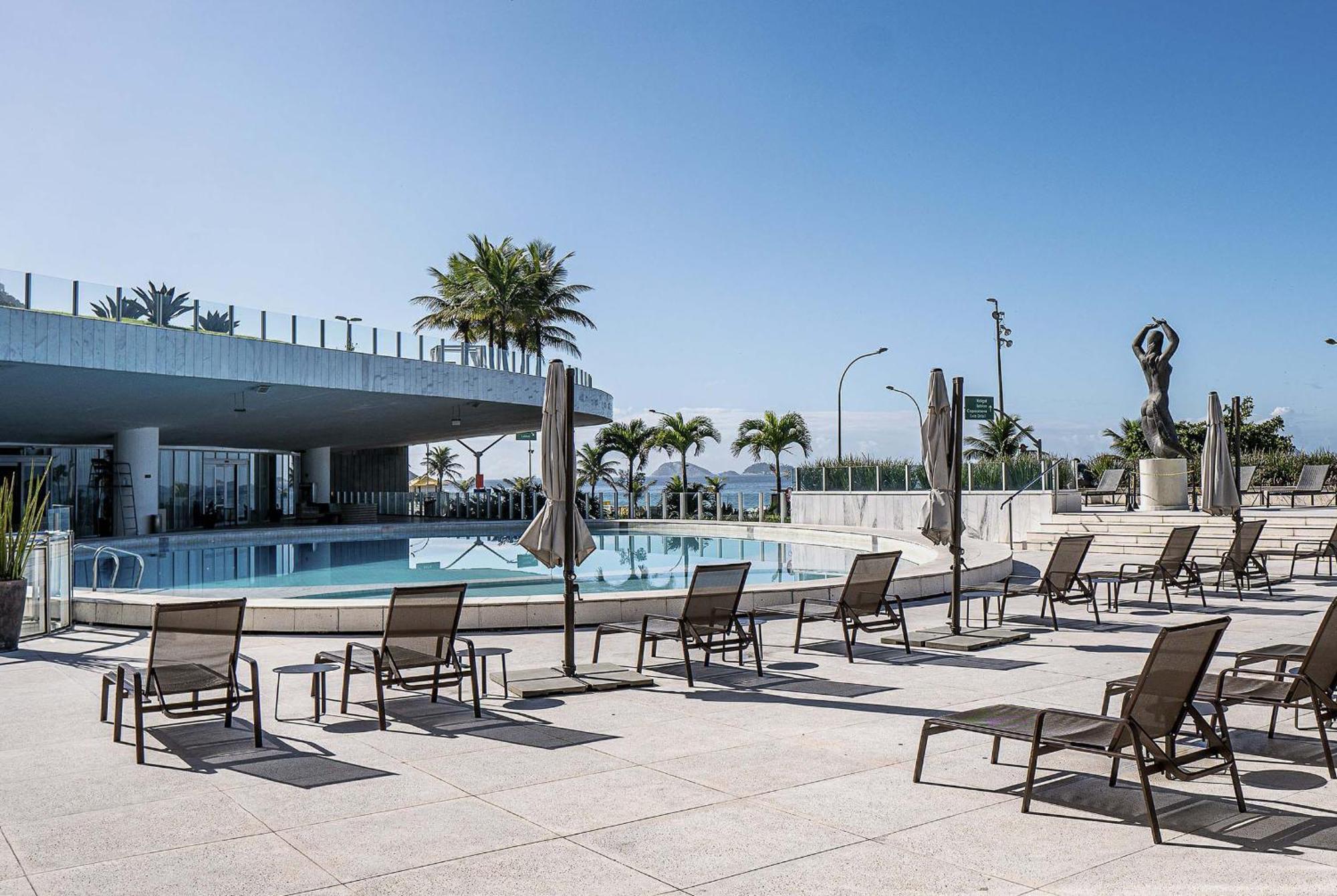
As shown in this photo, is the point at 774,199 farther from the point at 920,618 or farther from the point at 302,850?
the point at 302,850

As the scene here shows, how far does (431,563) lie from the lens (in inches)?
902

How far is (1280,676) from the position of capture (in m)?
6.29

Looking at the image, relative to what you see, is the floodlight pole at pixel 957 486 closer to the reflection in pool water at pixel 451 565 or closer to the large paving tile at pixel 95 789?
the reflection in pool water at pixel 451 565

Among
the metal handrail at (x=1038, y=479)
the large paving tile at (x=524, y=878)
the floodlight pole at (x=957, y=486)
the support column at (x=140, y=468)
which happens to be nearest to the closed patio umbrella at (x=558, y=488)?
the floodlight pole at (x=957, y=486)

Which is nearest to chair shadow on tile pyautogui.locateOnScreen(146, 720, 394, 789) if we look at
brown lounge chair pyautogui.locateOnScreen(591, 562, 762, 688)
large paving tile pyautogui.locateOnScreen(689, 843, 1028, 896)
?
large paving tile pyautogui.locateOnScreen(689, 843, 1028, 896)

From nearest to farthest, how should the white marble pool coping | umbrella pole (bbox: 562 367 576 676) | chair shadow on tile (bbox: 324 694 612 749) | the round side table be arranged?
chair shadow on tile (bbox: 324 694 612 749), the round side table, umbrella pole (bbox: 562 367 576 676), the white marble pool coping

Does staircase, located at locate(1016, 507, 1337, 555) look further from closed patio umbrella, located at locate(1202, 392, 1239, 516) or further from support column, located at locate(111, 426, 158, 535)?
support column, located at locate(111, 426, 158, 535)

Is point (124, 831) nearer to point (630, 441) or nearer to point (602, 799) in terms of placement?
point (602, 799)

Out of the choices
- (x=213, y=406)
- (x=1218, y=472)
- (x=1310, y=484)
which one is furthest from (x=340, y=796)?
(x=1310, y=484)

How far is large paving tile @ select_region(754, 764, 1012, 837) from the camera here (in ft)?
15.6

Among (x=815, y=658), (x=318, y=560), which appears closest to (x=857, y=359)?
(x=318, y=560)

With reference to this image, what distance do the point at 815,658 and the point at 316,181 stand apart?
14611 mm

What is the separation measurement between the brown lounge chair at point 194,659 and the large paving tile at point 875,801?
3470 millimetres

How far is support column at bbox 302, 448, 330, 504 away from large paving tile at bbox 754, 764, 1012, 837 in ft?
131
